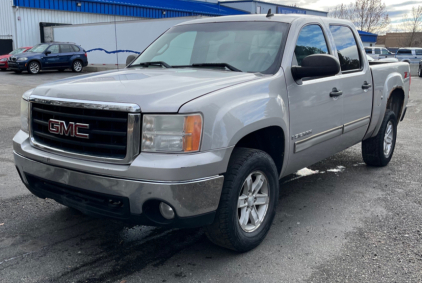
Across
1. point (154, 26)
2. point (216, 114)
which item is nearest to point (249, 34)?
point (216, 114)

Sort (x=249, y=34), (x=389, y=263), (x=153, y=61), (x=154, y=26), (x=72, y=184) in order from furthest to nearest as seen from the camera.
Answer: (x=154, y=26) < (x=153, y=61) < (x=249, y=34) < (x=389, y=263) < (x=72, y=184)

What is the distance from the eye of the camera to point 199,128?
8.91 ft

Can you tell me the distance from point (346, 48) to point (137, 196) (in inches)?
125

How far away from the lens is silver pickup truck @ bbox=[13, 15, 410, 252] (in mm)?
2693

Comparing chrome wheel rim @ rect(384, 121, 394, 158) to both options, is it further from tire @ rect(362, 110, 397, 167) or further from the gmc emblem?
the gmc emblem

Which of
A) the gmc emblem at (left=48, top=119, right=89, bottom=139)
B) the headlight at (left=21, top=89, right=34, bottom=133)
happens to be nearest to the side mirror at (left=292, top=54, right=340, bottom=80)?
the gmc emblem at (left=48, top=119, right=89, bottom=139)

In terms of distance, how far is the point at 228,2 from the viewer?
159 feet

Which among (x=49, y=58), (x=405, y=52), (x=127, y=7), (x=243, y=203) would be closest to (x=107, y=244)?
(x=243, y=203)

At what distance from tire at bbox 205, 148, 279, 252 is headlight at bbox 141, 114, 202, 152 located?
1.50 feet

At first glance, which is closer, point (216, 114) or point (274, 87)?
point (216, 114)

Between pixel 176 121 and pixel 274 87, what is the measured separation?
1.06m

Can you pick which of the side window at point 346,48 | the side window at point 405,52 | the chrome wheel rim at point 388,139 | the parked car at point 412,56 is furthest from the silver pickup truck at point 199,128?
the side window at point 405,52

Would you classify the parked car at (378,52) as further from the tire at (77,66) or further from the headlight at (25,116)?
the headlight at (25,116)

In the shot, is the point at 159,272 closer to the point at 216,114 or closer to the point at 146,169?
the point at 146,169
